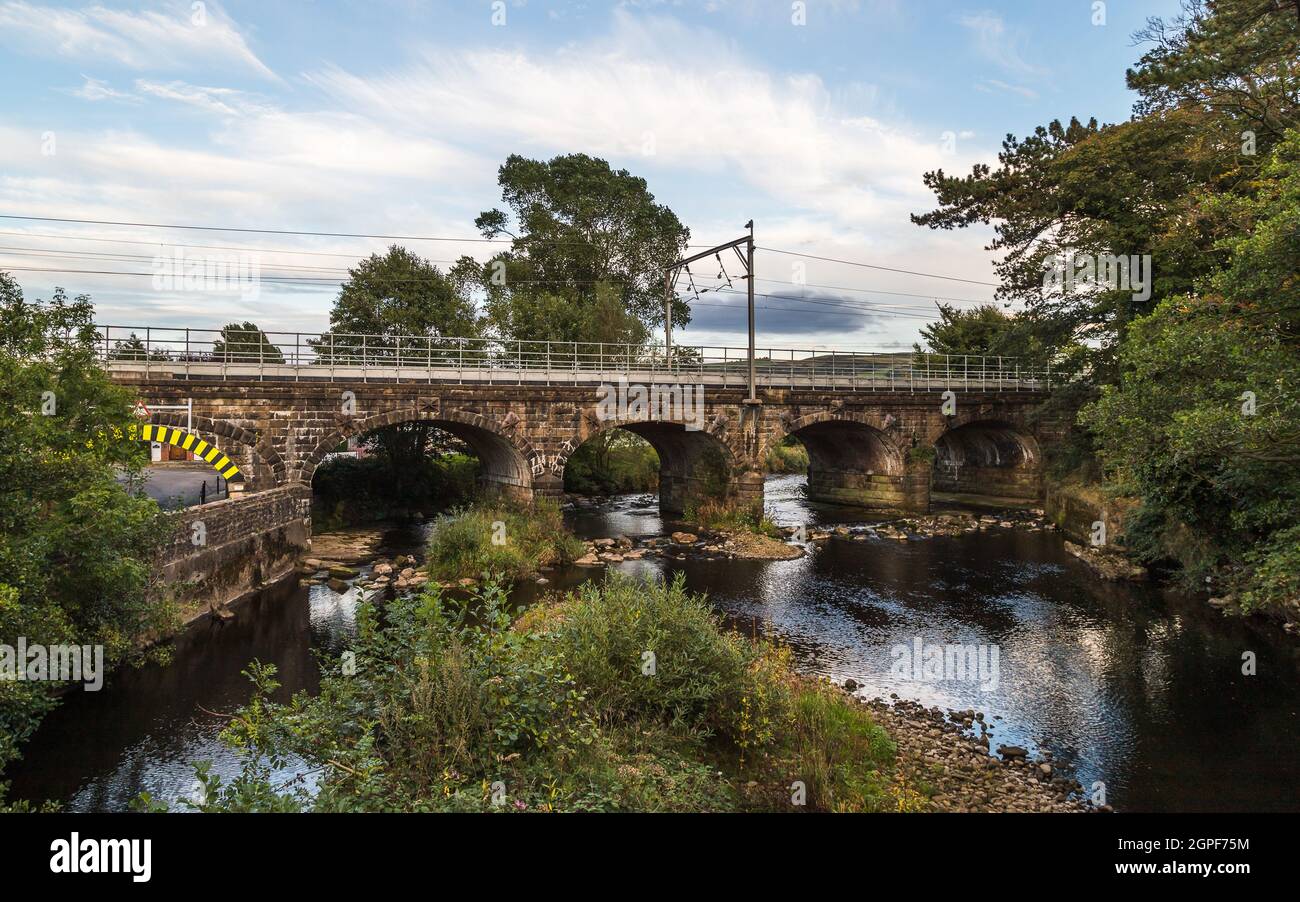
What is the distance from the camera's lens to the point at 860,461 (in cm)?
4259

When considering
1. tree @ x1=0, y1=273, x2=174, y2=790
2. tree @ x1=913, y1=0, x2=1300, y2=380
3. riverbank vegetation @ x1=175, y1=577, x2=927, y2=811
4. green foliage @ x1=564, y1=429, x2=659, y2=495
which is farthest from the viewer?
green foliage @ x1=564, y1=429, x2=659, y2=495

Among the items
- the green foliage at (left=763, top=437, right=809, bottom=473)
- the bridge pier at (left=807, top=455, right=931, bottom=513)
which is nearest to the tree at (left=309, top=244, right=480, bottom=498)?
the bridge pier at (left=807, top=455, right=931, bottom=513)

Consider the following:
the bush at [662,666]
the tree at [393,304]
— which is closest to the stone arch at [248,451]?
the tree at [393,304]

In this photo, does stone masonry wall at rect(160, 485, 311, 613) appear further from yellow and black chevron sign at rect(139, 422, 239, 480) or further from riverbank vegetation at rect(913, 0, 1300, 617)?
riverbank vegetation at rect(913, 0, 1300, 617)

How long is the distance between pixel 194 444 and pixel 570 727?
21468 mm

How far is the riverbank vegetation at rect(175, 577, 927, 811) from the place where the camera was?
25.6 feet

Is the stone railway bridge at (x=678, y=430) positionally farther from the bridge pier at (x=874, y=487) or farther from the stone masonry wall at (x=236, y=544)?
the stone masonry wall at (x=236, y=544)

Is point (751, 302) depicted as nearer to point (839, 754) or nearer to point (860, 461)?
point (860, 461)

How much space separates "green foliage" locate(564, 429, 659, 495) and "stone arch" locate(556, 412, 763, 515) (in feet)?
22.0

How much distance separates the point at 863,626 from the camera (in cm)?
1959

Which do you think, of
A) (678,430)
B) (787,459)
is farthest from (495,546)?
(787,459)
